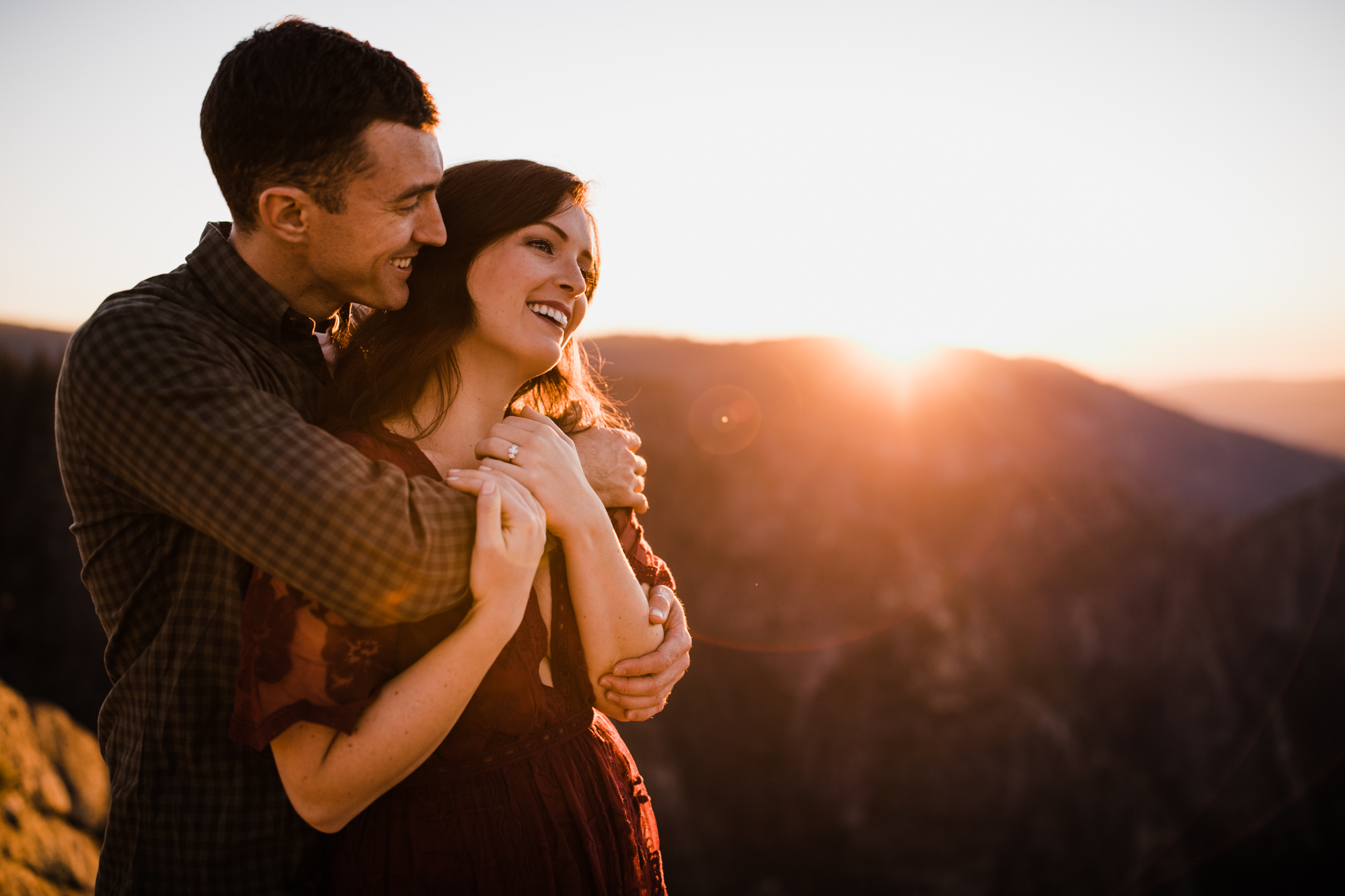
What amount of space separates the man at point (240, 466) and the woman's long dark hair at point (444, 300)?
0.21m

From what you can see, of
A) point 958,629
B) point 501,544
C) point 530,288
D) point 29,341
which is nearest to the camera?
point 501,544

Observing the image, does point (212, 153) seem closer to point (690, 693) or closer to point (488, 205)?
point (488, 205)

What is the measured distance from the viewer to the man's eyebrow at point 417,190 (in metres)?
1.68

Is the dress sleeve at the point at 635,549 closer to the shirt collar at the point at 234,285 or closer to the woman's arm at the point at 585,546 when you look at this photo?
the woman's arm at the point at 585,546

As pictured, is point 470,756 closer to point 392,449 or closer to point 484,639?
point 484,639

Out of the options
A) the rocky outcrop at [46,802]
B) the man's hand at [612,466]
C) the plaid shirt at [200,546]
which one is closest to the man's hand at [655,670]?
the man's hand at [612,466]

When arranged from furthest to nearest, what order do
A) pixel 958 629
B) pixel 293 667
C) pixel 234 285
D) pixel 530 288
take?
pixel 958 629, pixel 530 288, pixel 234 285, pixel 293 667

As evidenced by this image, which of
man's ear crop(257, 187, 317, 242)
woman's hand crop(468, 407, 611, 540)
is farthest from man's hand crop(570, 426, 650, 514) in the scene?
man's ear crop(257, 187, 317, 242)

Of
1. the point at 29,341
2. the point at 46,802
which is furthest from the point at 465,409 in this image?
the point at 29,341

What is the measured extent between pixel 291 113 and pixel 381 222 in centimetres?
27

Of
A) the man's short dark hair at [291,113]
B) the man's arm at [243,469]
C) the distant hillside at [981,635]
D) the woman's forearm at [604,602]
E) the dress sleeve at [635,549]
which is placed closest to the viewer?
the man's arm at [243,469]

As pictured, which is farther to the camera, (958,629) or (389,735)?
(958,629)

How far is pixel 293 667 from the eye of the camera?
4.38 ft

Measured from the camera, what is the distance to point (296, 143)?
1530mm
